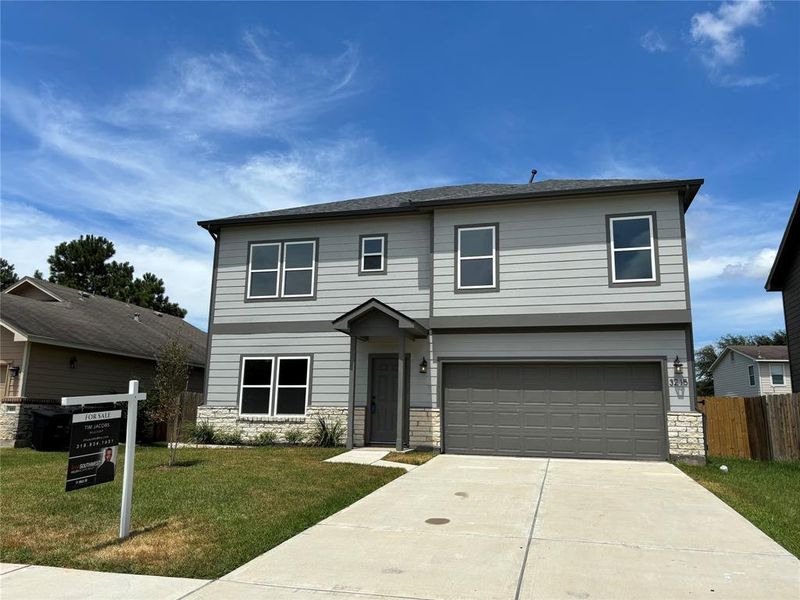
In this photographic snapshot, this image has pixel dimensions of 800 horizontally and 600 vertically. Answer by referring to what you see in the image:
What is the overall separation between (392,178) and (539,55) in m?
6.90

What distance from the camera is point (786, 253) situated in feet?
53.6

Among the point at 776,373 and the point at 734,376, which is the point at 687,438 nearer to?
the point at 776,373

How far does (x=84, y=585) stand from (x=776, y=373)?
35.0 meters

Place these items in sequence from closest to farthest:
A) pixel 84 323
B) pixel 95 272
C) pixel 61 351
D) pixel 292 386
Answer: pixel 292 386
pixel 61 351
pixel 84 323
pixel 95 272

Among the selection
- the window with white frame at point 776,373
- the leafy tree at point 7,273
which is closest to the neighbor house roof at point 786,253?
the window with white frame at point 776,373

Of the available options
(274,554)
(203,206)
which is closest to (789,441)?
(274,554)

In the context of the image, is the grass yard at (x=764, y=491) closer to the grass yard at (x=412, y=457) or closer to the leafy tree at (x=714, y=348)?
the grass yard at (x=412, y=457)

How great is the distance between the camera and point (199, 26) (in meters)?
12.0

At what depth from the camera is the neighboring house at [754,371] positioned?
30750mm

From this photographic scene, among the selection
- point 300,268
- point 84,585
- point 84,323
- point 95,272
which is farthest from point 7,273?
point 84,585

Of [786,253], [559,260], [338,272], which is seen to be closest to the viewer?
[559,260]

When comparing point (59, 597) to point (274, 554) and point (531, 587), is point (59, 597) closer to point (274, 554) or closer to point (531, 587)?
point (274, 554)

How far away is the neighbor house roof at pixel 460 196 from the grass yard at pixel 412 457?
5.89 meters

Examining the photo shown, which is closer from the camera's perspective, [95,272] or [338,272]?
[338,272]
